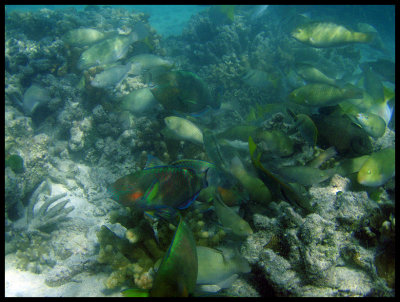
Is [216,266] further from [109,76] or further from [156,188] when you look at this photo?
[109,76]

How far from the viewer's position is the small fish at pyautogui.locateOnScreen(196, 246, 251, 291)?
1.96 metres

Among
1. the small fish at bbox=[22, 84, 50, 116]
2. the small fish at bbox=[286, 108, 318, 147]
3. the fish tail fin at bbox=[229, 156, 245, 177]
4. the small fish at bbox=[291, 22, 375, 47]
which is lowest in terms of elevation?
the small fish at bbox=[22, 84, 50, 116]

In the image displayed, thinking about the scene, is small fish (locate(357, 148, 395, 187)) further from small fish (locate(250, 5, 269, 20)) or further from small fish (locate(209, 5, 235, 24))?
small fish (locate(250, 5, 269, 20))

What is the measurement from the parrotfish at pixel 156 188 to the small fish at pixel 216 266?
52 centimetres

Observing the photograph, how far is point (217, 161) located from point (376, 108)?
4161 millimetres

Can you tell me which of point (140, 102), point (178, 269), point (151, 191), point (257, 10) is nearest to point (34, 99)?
point (140, 102)

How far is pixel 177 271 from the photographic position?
1.42 metres

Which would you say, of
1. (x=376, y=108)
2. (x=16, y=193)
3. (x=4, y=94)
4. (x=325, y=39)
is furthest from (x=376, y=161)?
(x=4, y=94)

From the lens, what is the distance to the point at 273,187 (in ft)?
6.96

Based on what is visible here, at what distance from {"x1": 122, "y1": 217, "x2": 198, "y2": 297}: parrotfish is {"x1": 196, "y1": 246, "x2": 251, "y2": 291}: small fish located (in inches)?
18.7

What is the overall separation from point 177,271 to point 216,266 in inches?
27.5

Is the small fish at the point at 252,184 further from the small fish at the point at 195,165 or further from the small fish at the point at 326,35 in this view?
the small fish at the point at 326,35

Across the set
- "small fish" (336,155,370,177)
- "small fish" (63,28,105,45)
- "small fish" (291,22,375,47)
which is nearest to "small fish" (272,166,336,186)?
"small fish" (336,155,370,177)

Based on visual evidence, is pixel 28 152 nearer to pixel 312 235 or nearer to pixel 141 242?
pixel 141 242
